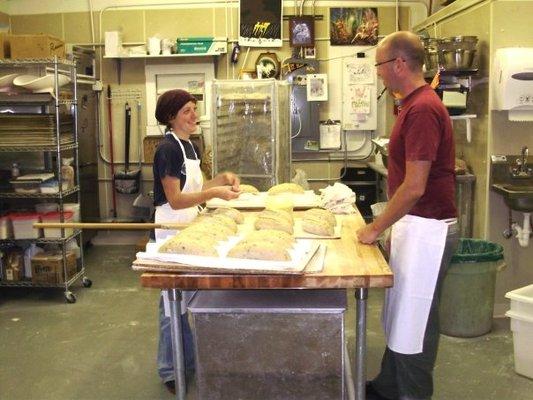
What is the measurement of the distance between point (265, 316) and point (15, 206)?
11.4 ft

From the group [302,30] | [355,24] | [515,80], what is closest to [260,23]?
[302,30]

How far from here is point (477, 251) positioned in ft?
12.5

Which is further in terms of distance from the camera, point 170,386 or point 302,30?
point 302,30

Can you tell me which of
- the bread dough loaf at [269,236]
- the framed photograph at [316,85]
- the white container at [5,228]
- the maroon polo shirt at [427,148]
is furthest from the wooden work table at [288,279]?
the framed photograph at [316,85]

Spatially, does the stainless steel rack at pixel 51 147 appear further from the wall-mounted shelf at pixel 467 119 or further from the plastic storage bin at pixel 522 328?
the plastic storage bin at pixel 522 328

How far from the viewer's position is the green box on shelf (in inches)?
227

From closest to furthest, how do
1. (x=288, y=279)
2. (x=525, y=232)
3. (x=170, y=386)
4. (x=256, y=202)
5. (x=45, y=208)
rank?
1. (x=288, y=279)
2. (x=170, y=386)
3. (x=256, y=202)
4. (x=525, y=232)
5. (x=45, y=208)

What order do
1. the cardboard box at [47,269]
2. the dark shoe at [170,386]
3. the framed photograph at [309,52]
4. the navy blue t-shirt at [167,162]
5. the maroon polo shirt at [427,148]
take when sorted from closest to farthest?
the maroon polo shirt at [427,148]
the navy blue t-shirt at [167,162]
the dark shoe at [170,386]
the cardboard box at [47,269]
the framed photograph at [309,52]

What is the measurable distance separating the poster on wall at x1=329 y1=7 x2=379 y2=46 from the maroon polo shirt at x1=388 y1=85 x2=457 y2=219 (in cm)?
373

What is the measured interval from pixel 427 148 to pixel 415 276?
523mm

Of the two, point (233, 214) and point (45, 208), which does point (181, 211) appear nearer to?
point (233, 214)

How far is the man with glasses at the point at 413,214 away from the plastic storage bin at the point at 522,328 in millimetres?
810

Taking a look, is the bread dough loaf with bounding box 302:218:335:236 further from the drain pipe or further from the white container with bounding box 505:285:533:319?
the drain pipe

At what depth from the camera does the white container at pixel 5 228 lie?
4.42 m
